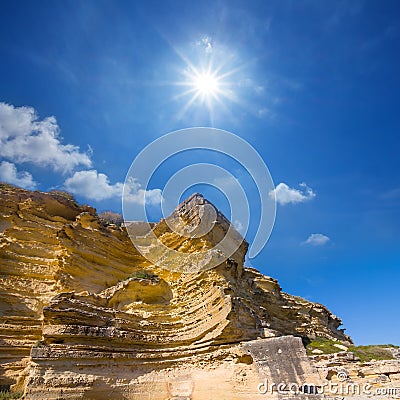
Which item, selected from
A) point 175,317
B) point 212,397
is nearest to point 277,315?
point 175,317

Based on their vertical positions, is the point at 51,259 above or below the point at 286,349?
above

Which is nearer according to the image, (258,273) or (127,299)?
(127,299)

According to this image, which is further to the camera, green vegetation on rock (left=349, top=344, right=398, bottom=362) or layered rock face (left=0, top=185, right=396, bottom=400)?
green vegetation on rock (left=349, top=344, right=398, bottom=362)

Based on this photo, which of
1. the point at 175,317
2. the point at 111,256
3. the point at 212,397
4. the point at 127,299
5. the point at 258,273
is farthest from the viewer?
the point at 258,273

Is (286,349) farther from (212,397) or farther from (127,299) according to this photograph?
(127,299)

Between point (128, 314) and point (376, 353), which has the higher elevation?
point (128, 314)

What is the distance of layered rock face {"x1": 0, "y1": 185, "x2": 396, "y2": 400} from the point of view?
470 inches

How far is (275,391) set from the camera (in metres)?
11.4

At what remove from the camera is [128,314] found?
1496cm

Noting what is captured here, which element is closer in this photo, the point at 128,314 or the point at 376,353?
the point at 128,314

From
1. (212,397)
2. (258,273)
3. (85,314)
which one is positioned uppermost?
(258,273)

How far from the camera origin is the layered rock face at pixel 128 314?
39.2 feet

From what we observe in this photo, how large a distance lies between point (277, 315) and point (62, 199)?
23168 mm

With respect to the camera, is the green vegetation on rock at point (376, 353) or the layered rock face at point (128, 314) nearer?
the layered rock face at point (128, 314)
